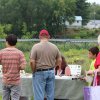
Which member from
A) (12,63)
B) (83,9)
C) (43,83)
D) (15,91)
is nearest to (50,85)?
(43,83)

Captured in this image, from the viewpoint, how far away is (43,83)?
21.8 ft

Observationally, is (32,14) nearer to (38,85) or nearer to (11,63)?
(38,85)

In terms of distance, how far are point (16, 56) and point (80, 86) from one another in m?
1.23

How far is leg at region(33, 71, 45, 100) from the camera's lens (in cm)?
658

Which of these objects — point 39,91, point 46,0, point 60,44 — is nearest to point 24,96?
point 39,91

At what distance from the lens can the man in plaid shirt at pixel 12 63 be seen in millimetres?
6191

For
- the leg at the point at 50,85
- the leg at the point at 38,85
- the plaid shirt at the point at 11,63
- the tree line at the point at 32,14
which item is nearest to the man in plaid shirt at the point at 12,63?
the plaid shirt at the point at 11,63

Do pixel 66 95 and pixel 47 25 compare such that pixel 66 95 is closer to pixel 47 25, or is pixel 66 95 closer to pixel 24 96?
pixel 24 96

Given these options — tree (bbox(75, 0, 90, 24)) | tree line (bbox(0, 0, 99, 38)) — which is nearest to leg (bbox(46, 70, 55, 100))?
tree line (bbox(0, 0, 99, 38))

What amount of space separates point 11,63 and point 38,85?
67 cm

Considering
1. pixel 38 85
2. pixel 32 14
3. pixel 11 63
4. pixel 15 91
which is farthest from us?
pixel 32 14

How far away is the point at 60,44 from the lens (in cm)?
2306

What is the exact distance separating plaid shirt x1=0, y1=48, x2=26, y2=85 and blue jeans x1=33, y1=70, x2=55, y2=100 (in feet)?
1.45

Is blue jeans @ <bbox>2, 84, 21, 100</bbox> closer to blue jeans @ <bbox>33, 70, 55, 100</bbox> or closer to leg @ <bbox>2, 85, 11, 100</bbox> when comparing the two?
leg @ <bbox>2, 85, 11, 100</bbox>
